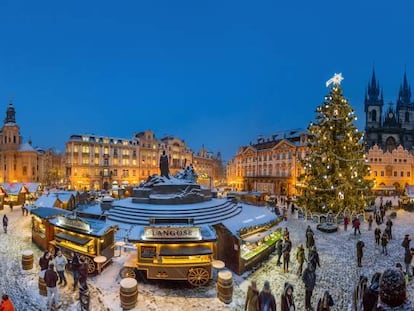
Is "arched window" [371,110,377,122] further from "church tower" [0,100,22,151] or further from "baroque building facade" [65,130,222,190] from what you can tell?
"church tower" [0,100,22,151]

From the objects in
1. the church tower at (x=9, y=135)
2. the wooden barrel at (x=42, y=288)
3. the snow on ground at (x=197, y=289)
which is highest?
the church tower at (x=9, y=135)

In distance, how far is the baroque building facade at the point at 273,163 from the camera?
161 ft

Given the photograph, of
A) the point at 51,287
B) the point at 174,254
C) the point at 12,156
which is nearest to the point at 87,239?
the point at 51,287

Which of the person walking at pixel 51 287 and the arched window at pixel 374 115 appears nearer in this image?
the person walking at pixel 51 287

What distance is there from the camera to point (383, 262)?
14445 mm

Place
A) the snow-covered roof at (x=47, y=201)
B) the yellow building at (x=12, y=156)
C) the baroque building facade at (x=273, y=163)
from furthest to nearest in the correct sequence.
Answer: the yellow building at (x=12, y=156) → the baroque building facade at (x=273, y=163) → the snow-covered roof at (x=47, y=201)

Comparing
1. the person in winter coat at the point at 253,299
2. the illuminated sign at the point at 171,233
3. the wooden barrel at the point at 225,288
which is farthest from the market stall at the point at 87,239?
the person in winter coat at the point at 253,299

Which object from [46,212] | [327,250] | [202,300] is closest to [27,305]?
[202,300]

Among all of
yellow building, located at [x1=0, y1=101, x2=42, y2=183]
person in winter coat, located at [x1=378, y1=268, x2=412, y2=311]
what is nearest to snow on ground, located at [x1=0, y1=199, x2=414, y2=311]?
person in winter coat, located at [x1=378, y1=268, x2=412, y2=311]

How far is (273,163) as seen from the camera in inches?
2114

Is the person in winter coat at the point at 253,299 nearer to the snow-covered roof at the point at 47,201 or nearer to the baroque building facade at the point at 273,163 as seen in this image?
the snow-covered roof at the point at 47,201

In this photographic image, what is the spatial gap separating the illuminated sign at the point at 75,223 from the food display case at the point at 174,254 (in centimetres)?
342

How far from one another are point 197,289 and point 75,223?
7642mm

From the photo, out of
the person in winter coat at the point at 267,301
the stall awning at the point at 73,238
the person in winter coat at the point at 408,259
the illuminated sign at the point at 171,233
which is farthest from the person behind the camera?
the stall awning at the point at 73,238
